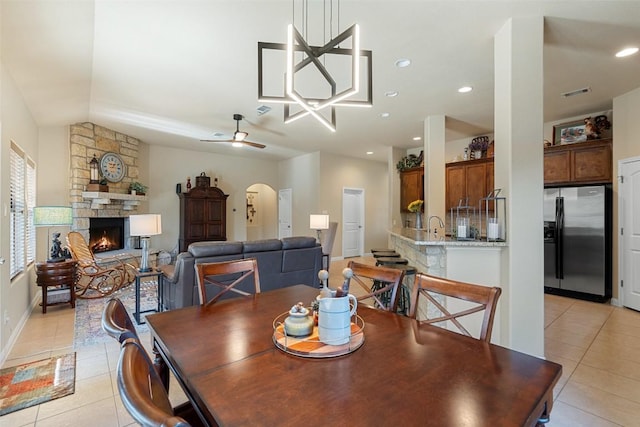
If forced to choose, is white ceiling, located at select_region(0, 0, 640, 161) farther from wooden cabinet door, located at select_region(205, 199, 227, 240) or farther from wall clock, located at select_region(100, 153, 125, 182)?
wooden cabinet door, located at select_region(205, 199, 227, 240)

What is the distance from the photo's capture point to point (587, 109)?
4.55 metres

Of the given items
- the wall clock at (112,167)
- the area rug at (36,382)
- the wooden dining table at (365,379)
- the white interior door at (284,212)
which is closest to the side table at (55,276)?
the area rug at (36,382)

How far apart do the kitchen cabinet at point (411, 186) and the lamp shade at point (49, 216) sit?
5948mm

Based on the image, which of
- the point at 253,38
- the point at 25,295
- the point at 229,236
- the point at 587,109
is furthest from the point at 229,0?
the point at 229,236

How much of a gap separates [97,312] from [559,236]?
6493 mm

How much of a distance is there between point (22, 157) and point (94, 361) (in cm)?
283

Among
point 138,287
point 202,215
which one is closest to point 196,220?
point 202,215

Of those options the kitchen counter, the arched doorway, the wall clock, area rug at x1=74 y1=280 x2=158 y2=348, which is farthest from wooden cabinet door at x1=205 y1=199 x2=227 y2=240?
the kitchen counter

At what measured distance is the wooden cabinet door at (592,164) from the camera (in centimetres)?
425

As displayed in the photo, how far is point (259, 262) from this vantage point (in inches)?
148

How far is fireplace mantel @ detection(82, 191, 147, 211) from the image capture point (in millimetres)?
5363

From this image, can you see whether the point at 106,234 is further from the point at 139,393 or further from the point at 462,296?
the point at 462,296

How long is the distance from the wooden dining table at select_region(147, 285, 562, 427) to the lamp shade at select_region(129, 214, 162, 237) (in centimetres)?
258

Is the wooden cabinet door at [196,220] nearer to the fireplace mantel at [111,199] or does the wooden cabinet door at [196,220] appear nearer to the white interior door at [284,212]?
the fireplace mantel at [111,199]
